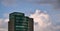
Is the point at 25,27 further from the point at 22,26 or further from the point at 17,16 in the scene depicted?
the point at 17,16

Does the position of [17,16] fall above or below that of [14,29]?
above

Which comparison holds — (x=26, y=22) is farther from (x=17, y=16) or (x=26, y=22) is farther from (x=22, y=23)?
(x=17, y=16)

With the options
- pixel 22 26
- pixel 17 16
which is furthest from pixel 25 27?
pixel 17 16

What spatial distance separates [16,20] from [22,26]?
0.57m

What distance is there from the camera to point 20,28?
622cm

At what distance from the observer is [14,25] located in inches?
253

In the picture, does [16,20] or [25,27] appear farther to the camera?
[16,20]

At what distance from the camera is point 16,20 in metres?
6.70

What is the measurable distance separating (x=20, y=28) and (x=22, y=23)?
0.65ft

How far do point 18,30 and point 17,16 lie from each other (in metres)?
0.64

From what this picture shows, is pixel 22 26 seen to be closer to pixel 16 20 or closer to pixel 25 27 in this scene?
pixel 25 27

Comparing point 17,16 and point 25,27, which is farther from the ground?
point 17,16

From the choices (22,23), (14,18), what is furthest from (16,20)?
(22,23)

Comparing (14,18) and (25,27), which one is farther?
(14,18)
